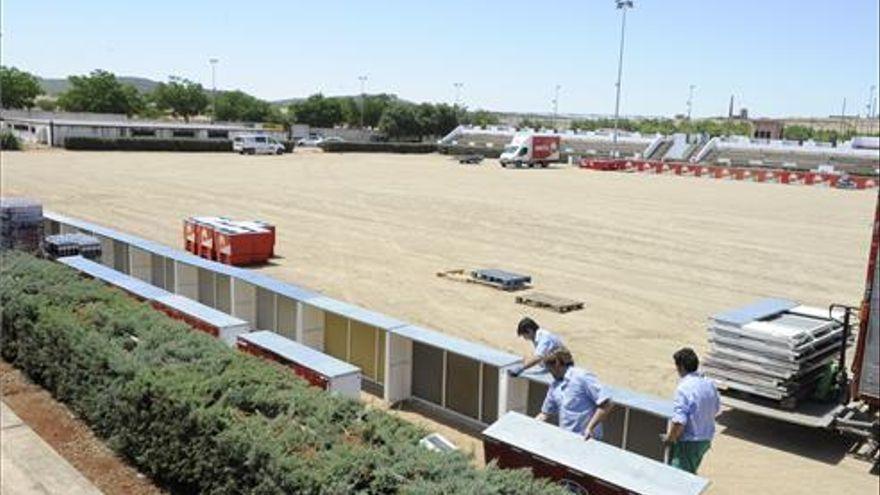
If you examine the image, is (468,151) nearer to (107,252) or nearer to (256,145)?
(256,145)

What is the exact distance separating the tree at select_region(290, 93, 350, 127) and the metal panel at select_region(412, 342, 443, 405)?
131 metres

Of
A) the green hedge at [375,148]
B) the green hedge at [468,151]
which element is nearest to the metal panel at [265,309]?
the green hedge at [375,148]

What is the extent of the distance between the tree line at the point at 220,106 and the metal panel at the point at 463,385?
102479mm

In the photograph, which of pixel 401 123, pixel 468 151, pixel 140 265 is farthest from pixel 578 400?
pixel 401 123

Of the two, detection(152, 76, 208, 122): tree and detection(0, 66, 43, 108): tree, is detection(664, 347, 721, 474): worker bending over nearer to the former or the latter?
detection(0, 66, 43, 108): tree

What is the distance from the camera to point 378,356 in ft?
37.4

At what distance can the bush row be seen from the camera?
6588 centimetres

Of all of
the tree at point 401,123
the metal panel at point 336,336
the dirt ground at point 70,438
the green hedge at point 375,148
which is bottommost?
the dirt ground at point 70,438

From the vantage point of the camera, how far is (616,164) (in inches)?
2849

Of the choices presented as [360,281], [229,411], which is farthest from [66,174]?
[229,411]

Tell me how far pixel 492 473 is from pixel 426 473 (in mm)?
455

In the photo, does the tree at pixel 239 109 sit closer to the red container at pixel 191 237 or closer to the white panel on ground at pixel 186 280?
the red container at pixel 191 237

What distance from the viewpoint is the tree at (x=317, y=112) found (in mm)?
138750

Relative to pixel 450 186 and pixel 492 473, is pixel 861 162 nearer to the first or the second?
pixel 450 186
